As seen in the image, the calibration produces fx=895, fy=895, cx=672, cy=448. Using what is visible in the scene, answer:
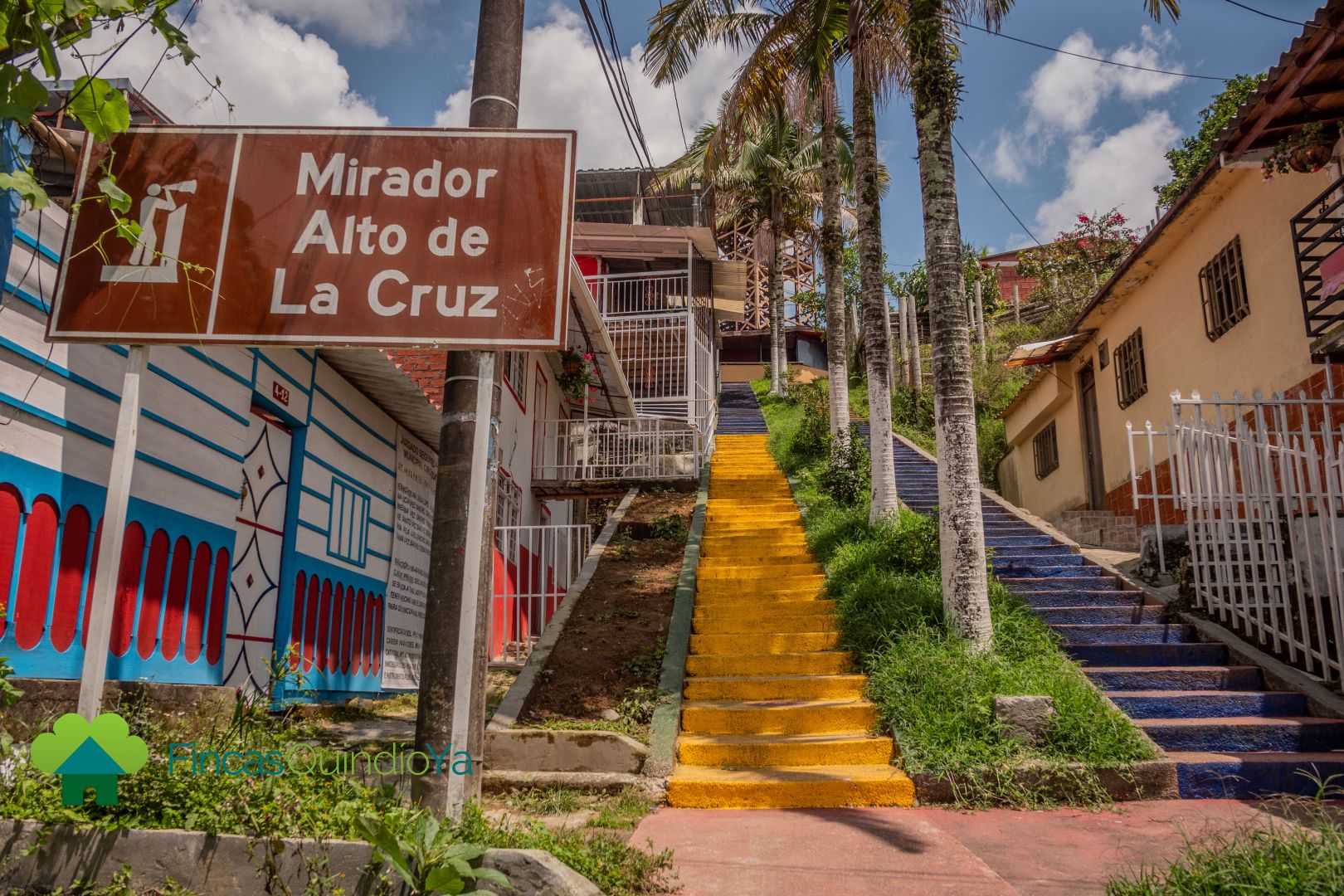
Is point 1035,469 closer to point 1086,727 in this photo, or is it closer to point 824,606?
point 824,606

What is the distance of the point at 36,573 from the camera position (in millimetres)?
4844

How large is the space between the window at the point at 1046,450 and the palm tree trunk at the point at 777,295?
12062 mm

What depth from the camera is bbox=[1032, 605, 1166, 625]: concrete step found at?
820 centimetres

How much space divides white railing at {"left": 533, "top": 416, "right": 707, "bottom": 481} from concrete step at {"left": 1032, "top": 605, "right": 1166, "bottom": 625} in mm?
8086

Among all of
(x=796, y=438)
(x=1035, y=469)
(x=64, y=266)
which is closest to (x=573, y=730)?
(x=64, y=266)

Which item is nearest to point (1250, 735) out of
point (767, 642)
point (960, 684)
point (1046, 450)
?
point (960, 684)

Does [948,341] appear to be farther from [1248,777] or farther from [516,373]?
[516,373]

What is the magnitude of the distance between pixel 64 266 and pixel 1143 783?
21.5 feet

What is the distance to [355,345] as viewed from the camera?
13.1 feet

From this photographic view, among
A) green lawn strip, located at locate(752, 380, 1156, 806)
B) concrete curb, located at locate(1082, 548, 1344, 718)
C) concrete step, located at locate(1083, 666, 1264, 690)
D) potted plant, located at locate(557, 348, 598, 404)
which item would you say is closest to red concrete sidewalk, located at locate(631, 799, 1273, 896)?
green lawn strip, located at locate(752, 380, 1156, 806)

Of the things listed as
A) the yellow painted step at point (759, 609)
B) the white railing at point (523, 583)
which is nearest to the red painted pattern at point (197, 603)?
the white railing at point (523, 583)

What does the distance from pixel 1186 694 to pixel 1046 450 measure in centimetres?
1160

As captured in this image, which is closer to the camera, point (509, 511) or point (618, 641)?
point (618, 641)

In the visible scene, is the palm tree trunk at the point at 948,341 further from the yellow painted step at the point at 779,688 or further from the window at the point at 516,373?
the window at the point at 516,373
